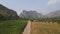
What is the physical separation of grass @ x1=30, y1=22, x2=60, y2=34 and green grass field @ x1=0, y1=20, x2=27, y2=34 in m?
1.23

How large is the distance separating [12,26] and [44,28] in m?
3.33

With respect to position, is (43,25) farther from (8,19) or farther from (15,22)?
(8,19)

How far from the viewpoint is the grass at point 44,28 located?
437 inches

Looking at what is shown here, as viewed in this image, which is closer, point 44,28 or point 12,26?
point 44,28

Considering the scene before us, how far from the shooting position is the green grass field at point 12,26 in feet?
40.6

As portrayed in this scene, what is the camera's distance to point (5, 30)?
1258 centimetres

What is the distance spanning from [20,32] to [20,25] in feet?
3.80

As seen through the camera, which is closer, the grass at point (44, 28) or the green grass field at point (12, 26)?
the grass at point (44, 28)

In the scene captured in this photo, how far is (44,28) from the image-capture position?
11969 millimetres

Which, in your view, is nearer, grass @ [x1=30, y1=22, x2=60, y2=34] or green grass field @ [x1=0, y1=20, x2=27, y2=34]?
grass @ [x1=30, y1=22, x2=60, y2=34]

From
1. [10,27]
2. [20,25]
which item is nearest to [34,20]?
[20,25]

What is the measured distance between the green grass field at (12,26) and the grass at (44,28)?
1231 mm

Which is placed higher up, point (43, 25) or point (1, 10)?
point (1, 10)

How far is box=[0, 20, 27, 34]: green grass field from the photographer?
Answer: 40.6ft
